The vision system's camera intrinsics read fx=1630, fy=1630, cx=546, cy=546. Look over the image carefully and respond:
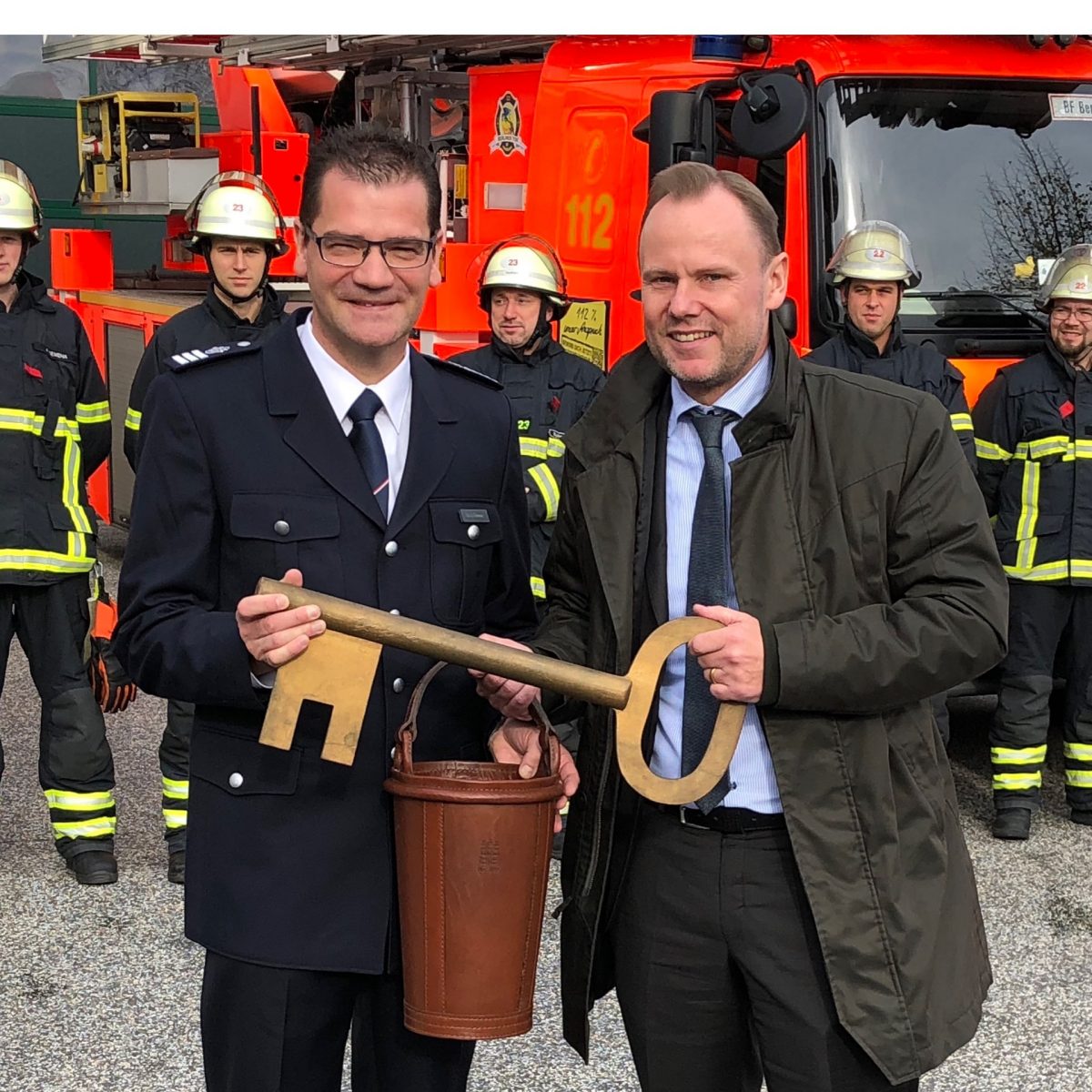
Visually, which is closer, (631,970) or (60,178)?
(631,970)

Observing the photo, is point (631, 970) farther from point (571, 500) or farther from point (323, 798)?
point (571, 500)

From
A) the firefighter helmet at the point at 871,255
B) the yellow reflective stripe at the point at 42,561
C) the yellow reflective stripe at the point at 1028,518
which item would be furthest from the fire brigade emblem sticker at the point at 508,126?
the yellow reflective stripe at the point at 42,561

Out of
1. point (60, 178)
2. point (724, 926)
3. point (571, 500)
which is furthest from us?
point (60, 178)

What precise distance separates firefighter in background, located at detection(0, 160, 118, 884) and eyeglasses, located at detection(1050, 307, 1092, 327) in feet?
11.0

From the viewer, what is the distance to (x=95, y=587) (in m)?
5.43

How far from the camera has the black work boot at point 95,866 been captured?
5180mm

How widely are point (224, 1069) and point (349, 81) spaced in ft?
22.6

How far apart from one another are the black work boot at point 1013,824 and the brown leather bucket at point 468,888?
12.7ft

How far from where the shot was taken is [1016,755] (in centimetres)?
578

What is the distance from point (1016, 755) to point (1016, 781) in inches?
3.7

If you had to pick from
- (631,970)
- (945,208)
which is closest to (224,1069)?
(631,970)

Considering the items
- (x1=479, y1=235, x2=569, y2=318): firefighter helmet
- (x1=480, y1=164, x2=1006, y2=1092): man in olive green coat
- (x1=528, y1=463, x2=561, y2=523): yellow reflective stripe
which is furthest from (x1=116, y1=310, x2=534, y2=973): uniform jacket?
(x1=479, y1=235, x2=569, y2=318): firefighter helmet

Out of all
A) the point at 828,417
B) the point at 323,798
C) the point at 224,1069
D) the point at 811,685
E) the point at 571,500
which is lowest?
the point at 224,1069

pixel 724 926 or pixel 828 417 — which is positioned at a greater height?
pixel 828 417
